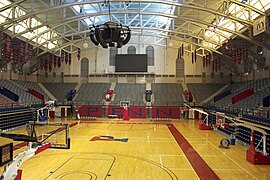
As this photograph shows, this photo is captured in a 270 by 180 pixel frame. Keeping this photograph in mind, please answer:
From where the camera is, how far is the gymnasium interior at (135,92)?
8.02 meters

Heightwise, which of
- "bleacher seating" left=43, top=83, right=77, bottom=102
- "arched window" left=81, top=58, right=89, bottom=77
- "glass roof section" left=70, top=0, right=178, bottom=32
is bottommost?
"bleacher seating" left=43, top=83, right=77, bottom=102

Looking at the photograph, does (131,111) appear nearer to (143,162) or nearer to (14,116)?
(14,116)

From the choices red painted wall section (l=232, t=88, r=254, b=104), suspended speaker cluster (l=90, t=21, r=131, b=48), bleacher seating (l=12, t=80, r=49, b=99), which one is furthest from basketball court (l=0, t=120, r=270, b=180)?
bleacher seating (l=12, t=80, r=49, b=99)

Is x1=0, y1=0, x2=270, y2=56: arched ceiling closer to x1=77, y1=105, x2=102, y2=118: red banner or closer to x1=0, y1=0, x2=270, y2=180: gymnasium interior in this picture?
x1=0, y1=0, x2=270, y2=180: gymnasium interior

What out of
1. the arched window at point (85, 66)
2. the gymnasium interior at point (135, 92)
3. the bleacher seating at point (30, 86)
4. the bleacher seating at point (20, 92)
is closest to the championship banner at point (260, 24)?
the gymnasium interior at point (135, 92)

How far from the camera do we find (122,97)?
91.5 ft

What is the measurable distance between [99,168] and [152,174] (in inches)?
65.7

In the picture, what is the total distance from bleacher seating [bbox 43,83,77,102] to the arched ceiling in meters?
4.67

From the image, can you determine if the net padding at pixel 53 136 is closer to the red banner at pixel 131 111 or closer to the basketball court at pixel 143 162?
the basketball court at pixel 143 162

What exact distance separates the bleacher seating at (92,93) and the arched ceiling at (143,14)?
5.51 m

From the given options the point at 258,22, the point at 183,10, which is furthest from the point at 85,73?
the point at 258,22

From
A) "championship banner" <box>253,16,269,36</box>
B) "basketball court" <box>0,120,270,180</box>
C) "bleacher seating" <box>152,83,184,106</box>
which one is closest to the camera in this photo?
"basketball court" <box>0,120,270,180</box>

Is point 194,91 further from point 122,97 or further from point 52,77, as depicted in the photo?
point 52,77

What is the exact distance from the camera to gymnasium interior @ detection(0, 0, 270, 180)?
8023mm
